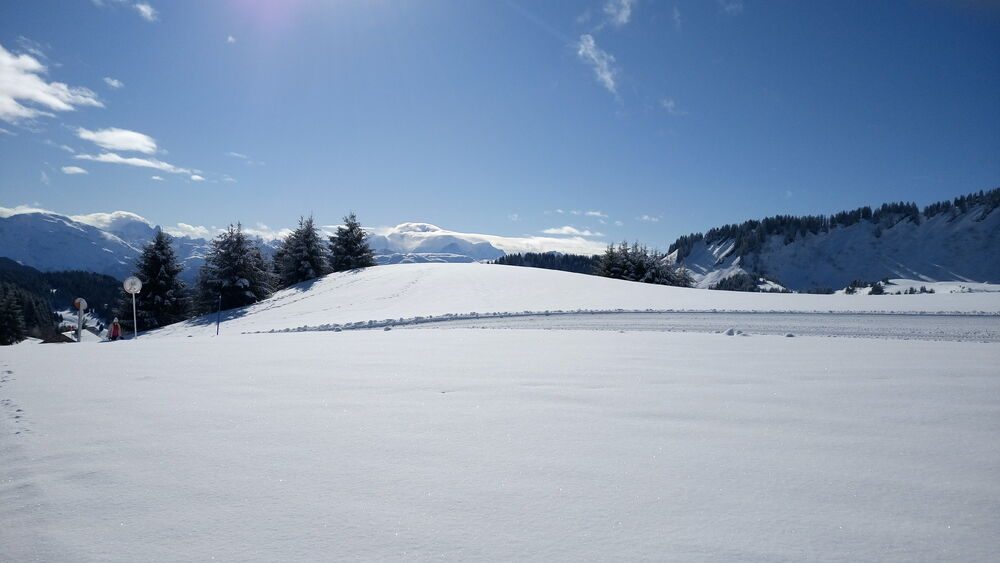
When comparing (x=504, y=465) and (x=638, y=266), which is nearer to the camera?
(x=504, y=465)

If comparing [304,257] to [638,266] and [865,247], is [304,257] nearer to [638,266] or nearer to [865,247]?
[638,266]

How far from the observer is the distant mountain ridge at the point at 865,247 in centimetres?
12056

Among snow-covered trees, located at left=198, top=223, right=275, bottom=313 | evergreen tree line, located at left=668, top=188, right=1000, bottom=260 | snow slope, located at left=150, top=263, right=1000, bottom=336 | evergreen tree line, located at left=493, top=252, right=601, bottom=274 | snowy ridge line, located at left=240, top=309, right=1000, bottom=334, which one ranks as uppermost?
evergreen tree line, located at left=668, top=188, right=1000, bottom=260

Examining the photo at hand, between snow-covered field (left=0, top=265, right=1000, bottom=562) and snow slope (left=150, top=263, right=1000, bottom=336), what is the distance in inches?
420

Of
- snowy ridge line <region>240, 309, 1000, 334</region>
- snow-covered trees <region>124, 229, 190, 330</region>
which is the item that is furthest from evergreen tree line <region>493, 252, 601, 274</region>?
snowy ridge line <region>240, 309, 1000, 334</region>

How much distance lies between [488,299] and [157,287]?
25.6 m

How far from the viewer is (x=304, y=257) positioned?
3734 centimetres

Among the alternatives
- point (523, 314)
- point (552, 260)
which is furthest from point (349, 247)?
point (552, 260)

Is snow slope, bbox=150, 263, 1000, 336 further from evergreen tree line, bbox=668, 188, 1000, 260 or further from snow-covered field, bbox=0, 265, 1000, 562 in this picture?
evergreen tree line, bbox=668, 188, 1000, 260

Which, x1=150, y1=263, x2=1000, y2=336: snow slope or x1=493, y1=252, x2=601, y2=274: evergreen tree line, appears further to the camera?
x1=493, y1=252, x2=601, y2=274: evergreen tree line

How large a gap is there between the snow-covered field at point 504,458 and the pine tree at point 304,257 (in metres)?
32.0

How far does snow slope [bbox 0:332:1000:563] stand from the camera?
2.05m

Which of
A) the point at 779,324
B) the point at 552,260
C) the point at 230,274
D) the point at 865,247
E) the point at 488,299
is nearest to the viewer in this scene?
the point at 779,324

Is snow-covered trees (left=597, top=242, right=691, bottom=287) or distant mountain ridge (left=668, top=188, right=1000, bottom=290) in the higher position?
distant mountain ridge (left=668, top=188, right=1000, bottom=290)
